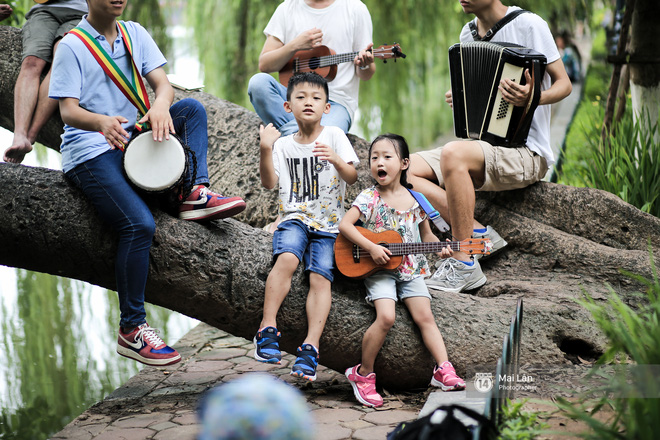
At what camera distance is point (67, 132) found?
3.32 metres

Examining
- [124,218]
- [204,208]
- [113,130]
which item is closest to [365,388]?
[204,208]

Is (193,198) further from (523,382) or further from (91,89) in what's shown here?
(523,382)

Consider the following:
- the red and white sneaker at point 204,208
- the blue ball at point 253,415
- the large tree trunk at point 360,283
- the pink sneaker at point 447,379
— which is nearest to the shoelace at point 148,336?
the large tree trunk at point 360,283

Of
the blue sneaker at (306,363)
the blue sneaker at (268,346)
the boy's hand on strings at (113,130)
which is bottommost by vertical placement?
the blue sneaker at (306,363)

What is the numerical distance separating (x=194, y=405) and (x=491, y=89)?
7.55 feet

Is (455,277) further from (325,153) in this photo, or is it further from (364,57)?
(364,57)

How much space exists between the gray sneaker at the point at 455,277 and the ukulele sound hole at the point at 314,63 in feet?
4.66

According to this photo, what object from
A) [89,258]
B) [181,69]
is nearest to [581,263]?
[89,258]

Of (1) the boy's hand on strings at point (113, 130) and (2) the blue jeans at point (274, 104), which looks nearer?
(1) the boy's hand on strings at point (113, 130)

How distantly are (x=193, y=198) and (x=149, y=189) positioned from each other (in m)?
0.33

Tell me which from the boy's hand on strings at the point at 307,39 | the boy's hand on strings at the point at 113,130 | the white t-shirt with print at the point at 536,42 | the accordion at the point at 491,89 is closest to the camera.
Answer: the boy's hand on strings at the point at 113,130

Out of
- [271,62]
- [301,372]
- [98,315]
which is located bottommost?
[98,315]

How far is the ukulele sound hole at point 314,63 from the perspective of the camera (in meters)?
4.46

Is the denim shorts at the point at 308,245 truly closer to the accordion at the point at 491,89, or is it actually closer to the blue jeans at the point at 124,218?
the blue jeans at the point at 124,218
